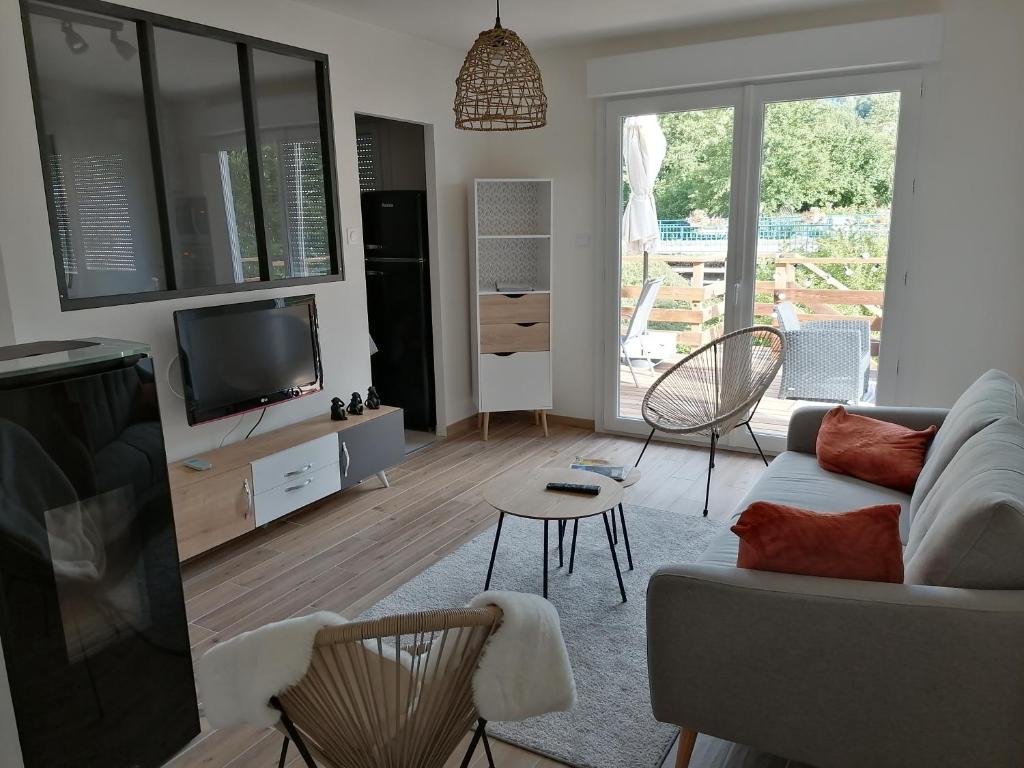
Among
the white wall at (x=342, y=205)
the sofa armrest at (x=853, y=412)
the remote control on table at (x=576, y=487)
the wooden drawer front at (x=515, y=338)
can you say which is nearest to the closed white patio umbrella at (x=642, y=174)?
the wooden drawer front at (x=515, y=338)

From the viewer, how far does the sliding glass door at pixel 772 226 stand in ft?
13.9

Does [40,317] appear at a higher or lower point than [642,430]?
higher

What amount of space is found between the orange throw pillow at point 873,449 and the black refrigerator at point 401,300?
9.19 ft

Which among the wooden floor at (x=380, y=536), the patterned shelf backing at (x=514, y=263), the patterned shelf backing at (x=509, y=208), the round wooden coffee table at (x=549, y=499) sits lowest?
the wooden floor at (x=380, y=536)

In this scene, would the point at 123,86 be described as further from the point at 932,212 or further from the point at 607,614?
the point at 932,212

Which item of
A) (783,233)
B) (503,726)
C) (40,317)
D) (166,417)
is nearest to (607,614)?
(503,726)

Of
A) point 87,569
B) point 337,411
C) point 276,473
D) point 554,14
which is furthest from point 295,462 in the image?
point 554,14

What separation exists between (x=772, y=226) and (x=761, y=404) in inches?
43.7

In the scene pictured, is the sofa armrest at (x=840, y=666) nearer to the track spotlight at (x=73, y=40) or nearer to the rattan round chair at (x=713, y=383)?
the rattan round chair at (x=713, y=383)

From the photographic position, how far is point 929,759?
5.30ft

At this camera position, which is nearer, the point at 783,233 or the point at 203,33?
the point at 203,33

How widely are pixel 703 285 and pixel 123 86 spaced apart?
11.0ft

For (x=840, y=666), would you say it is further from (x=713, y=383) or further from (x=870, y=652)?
(x=713, y=383)

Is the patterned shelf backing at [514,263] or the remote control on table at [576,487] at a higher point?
the patterned shelf backing at [514,263]
